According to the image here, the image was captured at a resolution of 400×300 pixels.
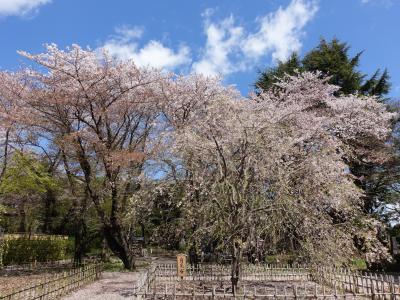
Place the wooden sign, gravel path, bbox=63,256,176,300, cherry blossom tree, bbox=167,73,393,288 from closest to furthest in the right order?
1. cherry blossom tree, bbox=167,73,393,288
2. gravel path, bbox=63,256,176,300
3. the wooden sign

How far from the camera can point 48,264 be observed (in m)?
19.2

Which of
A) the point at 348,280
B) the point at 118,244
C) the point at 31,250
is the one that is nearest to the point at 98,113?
the point at 118,244

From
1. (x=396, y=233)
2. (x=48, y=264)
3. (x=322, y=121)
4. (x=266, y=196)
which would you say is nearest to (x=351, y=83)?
(x=322, y=121)

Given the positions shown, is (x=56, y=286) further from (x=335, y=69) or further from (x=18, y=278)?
(x=335, y=69)

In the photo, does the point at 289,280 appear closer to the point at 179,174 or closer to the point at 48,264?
the point at 179,174

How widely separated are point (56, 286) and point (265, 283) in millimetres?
6057

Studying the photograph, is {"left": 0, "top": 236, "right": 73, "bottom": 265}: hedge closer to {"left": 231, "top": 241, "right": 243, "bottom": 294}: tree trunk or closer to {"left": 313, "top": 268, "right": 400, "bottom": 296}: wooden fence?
{"left": 231, "top": 241, "right": 243, "bottom": 294}: tree trunk

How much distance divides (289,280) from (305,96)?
887cm

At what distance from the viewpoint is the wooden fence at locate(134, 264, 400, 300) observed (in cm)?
854

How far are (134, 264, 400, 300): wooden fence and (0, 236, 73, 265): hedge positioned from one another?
929 cm

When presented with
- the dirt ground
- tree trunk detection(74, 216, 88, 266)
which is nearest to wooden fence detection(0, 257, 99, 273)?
tree trunk detection(74, 216, 88, 266)

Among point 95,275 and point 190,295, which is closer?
point 190,295

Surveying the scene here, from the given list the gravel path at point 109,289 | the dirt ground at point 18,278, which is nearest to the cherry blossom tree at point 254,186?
the gravel path at point 109,289

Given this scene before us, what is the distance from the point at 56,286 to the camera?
360 inches
